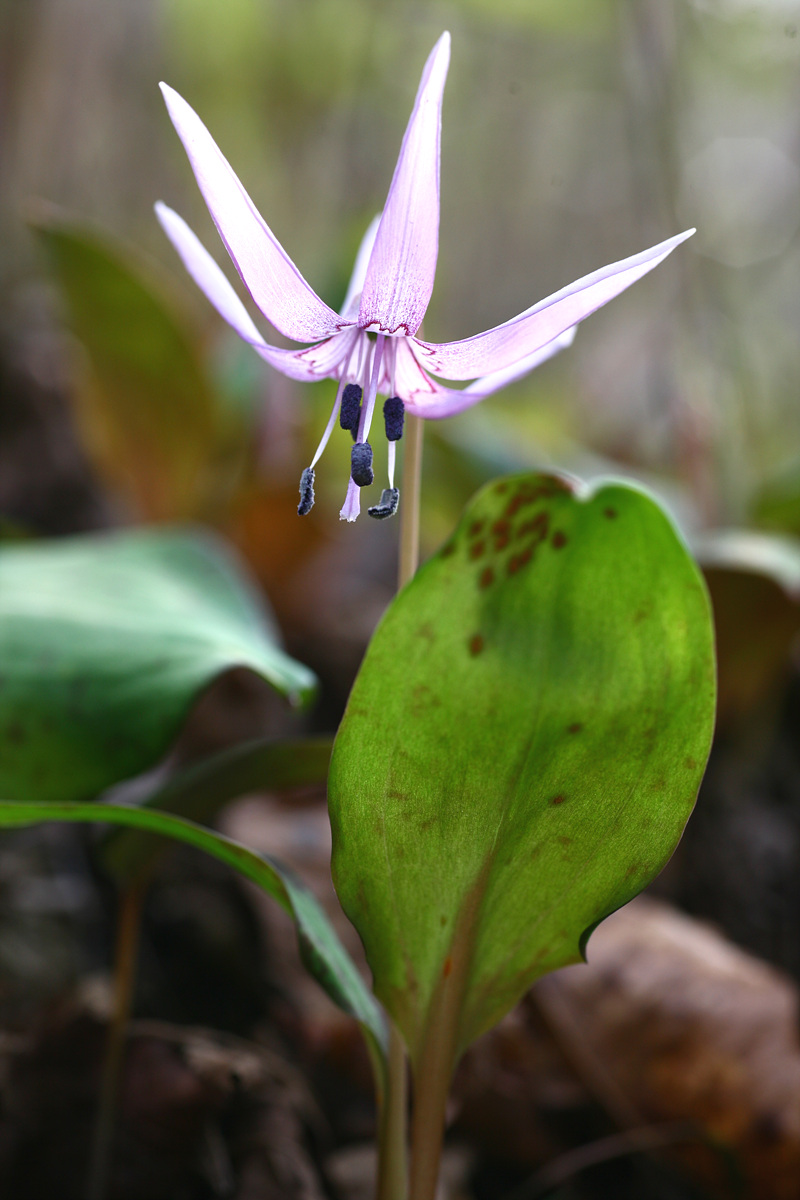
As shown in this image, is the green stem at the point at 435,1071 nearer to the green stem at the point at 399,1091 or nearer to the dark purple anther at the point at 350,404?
the green stem at the point at 399,1091

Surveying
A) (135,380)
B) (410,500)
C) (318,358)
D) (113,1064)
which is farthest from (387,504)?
(135,380)

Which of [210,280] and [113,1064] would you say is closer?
[210,280]

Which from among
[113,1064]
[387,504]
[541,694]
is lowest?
[113,1064]

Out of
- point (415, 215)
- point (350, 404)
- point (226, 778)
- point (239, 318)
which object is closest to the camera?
point (415, 215)

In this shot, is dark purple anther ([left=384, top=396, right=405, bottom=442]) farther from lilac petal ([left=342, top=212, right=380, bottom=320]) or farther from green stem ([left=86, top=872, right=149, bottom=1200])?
green stem ([left=86, top=872, right=149, bottom=1200])

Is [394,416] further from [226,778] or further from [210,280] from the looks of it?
[226,778]

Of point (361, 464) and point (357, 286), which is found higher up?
point (357, 286)

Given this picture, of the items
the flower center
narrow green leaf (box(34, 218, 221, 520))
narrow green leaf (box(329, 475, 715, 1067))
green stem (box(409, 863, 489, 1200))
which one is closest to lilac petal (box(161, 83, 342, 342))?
the flower center
